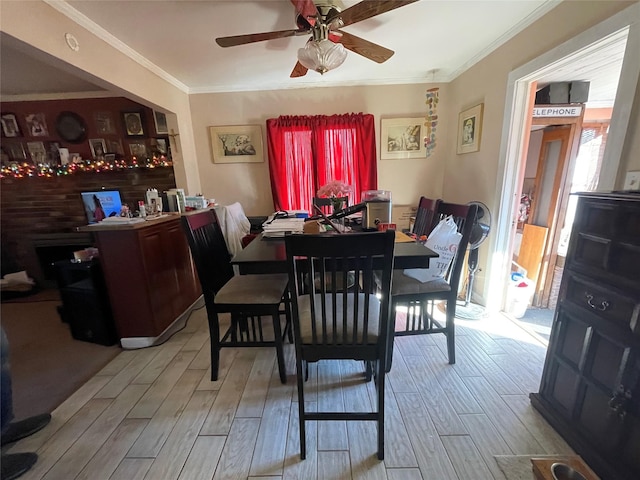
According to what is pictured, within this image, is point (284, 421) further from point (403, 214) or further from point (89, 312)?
point (403, 214)

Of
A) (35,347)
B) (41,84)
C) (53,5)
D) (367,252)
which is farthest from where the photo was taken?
(41,84)

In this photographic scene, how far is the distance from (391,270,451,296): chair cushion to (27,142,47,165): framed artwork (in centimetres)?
437

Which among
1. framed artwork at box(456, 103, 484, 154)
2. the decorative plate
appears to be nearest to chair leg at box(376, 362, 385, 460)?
framed artwork at box(456, 103, 484, 154)

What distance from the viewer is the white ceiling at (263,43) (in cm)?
168

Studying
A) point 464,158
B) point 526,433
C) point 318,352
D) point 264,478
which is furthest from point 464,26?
point 264,478

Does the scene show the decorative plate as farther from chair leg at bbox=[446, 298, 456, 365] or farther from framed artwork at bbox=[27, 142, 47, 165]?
chair leg at bbox=[446, 298, 456, 365]

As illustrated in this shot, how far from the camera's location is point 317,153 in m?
3.17

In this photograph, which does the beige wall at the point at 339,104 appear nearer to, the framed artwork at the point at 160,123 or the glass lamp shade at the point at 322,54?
the framed artwork at the point at 160,123

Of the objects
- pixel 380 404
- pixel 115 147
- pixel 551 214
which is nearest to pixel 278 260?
pixel 380 404

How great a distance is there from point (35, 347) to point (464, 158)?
434 cm

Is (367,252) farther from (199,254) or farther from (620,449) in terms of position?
(620,449)

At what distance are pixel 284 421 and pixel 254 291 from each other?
2.36 ft

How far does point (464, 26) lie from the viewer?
196 centimetres

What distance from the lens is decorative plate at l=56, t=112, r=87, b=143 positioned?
304 centimetres
